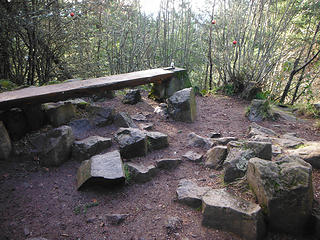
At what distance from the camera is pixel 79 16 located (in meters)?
4.98

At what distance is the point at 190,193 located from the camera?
231 centimetres

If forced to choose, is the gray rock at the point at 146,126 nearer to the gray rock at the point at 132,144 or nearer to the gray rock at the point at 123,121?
the gray rock at the point at 123,121

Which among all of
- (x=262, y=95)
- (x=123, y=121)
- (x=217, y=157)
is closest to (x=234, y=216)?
(x=217, y=157)

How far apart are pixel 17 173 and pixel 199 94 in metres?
4.65

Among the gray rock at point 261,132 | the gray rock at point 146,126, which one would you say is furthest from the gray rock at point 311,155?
the gray rock at point 146,126

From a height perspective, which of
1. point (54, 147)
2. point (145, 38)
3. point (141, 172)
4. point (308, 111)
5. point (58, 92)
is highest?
point (145, 38)

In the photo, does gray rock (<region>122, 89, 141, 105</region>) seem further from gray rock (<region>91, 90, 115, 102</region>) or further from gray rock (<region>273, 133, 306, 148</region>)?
gray rock (<region>273, 133, 306, 148</region>)

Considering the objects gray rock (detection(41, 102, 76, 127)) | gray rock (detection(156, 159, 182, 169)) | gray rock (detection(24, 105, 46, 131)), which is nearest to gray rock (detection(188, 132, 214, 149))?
gray rock (detection(156, 159, 182, 169))

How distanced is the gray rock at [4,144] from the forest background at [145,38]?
4.69 ft

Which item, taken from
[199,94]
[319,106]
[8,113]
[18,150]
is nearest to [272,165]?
[18,150]

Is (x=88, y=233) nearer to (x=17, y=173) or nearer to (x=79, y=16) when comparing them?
(x=17, y=173)

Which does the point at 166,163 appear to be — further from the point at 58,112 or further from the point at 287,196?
the point at 58,112

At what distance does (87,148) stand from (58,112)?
2.74 ft

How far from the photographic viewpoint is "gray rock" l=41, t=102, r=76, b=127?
3289 millimetres
